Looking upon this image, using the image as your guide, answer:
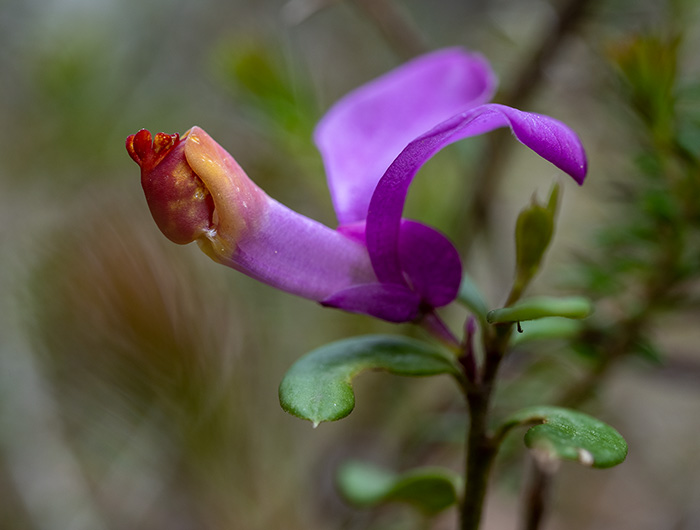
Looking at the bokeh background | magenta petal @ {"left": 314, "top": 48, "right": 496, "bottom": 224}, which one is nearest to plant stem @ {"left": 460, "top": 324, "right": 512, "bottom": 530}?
magenta petal @ {"left": 314, "top": 48, "right": 496, "bottom": 224}

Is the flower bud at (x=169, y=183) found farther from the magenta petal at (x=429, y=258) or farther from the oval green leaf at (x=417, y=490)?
the oval green leaf at (x=417, y=490)

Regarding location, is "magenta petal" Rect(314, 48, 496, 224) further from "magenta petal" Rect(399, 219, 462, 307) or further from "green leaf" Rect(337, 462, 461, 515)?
"green leaf" Rect(337, 462, 461, 515)

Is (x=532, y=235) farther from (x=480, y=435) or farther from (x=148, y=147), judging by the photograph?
(x=148, y=147)

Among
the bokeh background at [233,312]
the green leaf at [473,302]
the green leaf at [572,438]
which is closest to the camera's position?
the green leaf at [572,438]

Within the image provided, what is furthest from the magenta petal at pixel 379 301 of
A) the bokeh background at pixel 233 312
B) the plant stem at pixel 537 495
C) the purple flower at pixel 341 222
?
the bokeh background at pixel 233 312

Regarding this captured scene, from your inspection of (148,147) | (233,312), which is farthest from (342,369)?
(233,312)

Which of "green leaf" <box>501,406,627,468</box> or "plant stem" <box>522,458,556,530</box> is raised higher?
"green leaf" <box>501,406,627,468</box>
